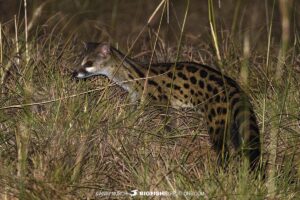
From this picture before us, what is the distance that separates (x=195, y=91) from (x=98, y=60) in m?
0.81

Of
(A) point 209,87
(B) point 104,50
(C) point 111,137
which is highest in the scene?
(B) point 104,50

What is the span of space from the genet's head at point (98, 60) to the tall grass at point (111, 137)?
0.08 meters

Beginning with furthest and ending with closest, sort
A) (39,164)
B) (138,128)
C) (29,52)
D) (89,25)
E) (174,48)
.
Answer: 1. (89,25)
2. (174,48)
3. (29,52)
4. (138,128)
5. (39,164)

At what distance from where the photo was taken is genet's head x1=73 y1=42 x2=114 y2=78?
6387 millimetres

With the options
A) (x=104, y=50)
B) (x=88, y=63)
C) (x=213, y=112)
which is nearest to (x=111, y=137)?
(x=213, y=112)

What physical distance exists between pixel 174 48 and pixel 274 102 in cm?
185

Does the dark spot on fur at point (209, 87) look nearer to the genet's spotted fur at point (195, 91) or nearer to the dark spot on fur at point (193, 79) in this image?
the genet's spotted fur at point (195, 91)

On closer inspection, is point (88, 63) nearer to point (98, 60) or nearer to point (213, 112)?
point (98, 60)

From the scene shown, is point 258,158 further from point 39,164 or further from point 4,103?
point 4,103

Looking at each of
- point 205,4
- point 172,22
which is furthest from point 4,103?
point 205,4

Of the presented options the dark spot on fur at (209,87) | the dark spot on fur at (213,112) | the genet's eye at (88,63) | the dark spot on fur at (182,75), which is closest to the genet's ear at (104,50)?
the genet's eye at (88,63)

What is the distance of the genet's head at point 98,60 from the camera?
6387mm

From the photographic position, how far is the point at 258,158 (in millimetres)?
4887

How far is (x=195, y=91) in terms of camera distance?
238 inches
